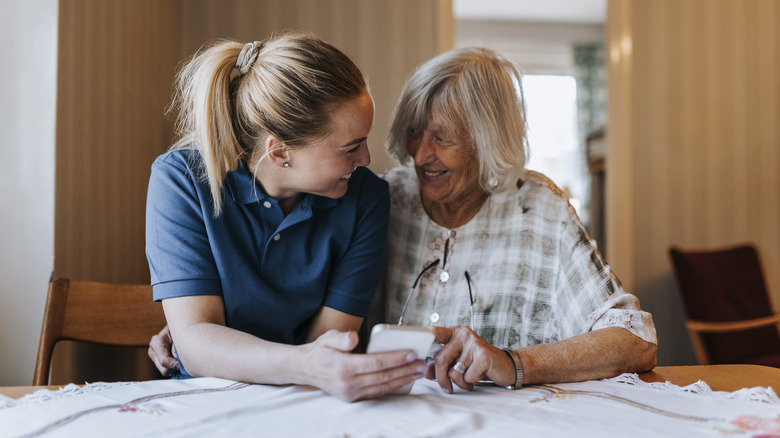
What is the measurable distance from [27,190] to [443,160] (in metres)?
1.07

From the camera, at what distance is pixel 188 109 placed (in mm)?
1385

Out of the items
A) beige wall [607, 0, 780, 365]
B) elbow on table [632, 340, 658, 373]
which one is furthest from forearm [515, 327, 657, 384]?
beige wall [607, 0, 780, 365]

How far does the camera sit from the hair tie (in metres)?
1.32

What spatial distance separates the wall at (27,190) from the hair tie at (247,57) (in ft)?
2.17

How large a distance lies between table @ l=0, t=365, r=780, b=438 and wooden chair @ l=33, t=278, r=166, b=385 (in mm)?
534

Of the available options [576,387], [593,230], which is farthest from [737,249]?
[576,387]

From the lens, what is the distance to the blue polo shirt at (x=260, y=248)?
1254 mm

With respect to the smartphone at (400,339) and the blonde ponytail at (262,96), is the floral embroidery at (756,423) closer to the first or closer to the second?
the smartphone at (400,339)

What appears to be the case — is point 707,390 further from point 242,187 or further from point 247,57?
point 247,57

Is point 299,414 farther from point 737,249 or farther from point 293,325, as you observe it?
point 737,249

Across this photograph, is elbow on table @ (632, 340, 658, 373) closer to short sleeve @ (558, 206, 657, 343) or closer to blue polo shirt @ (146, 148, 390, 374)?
short sleeve @ (558, 206, 657, 343)

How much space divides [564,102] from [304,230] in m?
5.55

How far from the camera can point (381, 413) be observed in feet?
2.92

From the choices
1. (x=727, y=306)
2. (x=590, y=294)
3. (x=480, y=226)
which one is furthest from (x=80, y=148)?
(x=727, y=306)
